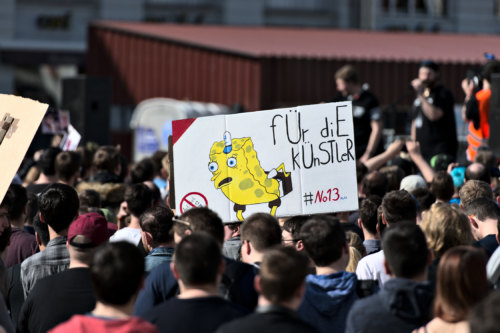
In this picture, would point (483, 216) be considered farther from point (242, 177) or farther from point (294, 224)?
point (242, 177)

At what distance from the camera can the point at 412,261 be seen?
166 inches

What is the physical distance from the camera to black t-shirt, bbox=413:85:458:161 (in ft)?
33.5

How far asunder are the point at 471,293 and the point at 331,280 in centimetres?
90

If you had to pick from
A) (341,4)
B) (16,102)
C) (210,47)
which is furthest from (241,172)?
(341,4)

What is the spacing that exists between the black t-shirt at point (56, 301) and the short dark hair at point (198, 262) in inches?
34.1

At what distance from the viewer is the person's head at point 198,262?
398 centimetres

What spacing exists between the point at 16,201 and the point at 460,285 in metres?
3.69

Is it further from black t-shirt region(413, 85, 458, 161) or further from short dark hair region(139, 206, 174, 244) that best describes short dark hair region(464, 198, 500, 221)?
black t-shirt region(413, 85, 458, 161)

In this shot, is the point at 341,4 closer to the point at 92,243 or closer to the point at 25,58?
the point at 25,58

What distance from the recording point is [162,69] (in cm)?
2455

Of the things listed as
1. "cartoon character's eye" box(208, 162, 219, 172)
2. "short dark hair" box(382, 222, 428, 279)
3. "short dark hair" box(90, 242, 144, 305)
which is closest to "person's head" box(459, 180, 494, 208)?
"cartoon character's eye" box(208, 162, 219, 172)

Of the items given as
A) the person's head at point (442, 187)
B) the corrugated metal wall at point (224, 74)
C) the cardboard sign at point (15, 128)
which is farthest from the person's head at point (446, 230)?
the corrugated metal wall at point (224, 74)

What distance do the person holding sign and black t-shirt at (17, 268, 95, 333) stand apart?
5.47m

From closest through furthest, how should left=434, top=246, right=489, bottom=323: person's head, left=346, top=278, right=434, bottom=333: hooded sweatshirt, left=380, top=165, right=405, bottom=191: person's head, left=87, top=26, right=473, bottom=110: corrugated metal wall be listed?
1. left=434, top=246, right=489, bottom=323: person's head
2. left=346, top=278, right=434, bottom=333: hooded sweatshirt
3. left=380, top=165, right=405, bottom=191: person's head
4. left=87, top=26, right=473, bottom=110: corrugated metal wall
